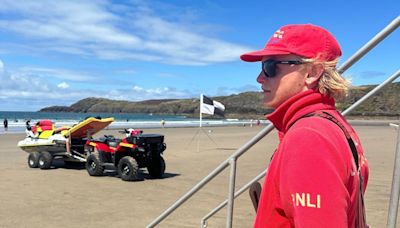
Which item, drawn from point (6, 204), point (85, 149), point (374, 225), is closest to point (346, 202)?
point (374, 225)

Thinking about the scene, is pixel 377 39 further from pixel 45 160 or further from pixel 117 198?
pixel 45 160

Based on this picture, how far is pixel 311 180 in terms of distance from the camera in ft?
4.47

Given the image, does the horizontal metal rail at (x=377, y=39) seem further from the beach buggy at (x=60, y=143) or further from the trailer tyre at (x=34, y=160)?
the trailer tyre at (x=34, y=160)

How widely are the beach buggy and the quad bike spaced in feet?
3.11

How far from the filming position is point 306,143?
141 cm

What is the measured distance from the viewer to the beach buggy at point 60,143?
12906 mm

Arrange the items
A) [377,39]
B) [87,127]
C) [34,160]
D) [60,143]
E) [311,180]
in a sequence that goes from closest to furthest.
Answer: [311,180] → [377,39] → [87,127] → [60,143] → [34,160]

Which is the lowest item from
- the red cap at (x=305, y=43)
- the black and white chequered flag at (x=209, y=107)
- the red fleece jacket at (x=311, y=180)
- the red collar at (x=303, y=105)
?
the red fleece jacket at (x=311, y=180)

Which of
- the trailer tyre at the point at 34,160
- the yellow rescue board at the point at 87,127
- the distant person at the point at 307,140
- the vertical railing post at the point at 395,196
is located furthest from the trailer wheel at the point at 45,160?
the distant person at the point at 307,140

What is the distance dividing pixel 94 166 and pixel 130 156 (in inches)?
43.9

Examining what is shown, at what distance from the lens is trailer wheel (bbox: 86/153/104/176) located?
Answer: 11.7 m

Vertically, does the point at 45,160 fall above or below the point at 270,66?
below

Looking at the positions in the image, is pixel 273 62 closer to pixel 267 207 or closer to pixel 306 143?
pixel 306 143

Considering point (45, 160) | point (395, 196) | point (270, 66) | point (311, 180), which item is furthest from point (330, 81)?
point (45, 160)
